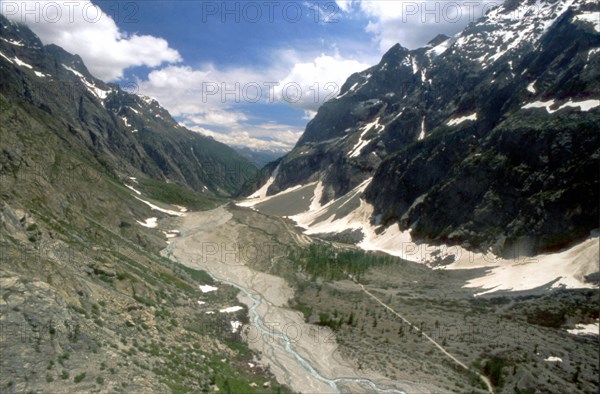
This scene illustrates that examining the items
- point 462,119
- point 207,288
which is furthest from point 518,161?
point 207,288

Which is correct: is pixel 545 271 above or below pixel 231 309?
above

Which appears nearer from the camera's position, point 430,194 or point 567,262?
point 567,262

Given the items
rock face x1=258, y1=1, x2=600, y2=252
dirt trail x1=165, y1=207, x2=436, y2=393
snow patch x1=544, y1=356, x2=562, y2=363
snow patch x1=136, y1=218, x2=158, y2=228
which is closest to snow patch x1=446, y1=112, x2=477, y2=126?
rock face x1=258, y1=1, x2=600, y2=252

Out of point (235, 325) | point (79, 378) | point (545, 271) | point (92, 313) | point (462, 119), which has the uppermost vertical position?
point (462, 119)

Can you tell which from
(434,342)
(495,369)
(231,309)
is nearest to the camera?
(495,369)

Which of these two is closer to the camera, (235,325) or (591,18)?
(235,325)

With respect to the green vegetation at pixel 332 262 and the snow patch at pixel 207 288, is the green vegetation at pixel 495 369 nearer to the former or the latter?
the snow patch at pixel 207 288

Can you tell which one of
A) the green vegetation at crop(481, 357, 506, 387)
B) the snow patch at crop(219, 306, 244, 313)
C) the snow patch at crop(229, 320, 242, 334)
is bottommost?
the green vegetation at crop(481, 357, 506, 387)

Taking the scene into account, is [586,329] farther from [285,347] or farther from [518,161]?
[518,161]

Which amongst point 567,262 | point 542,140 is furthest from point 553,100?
point 567,262

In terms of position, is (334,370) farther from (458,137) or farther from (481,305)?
(458,137)

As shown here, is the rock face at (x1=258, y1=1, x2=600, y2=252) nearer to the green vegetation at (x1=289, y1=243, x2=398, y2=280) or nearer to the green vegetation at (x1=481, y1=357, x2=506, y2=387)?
Result: the green vegetation at (x1=289, y1=243, x2=398, y2=280)
